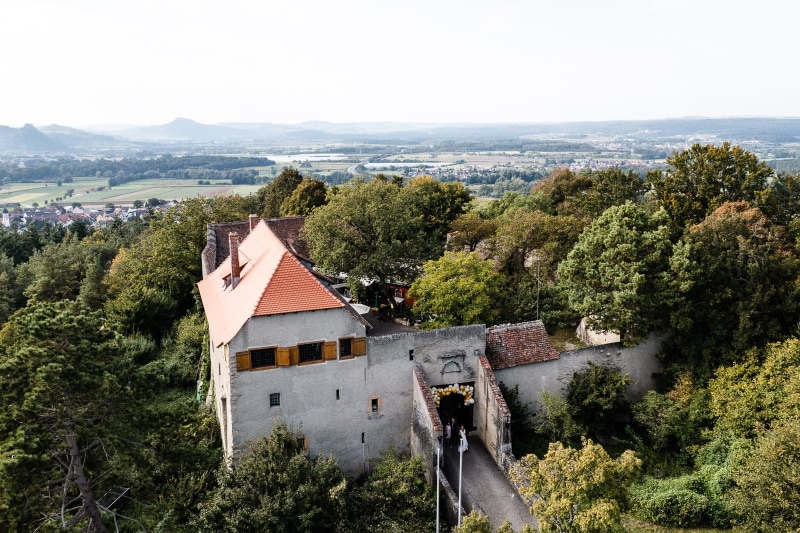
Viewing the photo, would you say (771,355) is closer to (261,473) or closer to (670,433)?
(670,433)

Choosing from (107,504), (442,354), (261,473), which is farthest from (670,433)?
(107,504)

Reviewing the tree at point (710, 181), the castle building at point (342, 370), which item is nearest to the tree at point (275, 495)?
the castle building at point (342, 370)

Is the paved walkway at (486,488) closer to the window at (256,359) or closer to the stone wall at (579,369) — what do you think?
the stone wall at (579,369)

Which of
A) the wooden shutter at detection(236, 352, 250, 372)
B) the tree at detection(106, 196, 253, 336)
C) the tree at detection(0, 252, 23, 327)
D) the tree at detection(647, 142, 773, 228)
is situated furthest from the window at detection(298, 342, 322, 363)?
the tree at detection(0, 252, 23, 327)

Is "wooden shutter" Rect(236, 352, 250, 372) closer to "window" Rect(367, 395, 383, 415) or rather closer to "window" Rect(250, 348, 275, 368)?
"window" Rect(250, 348, 275, 368)

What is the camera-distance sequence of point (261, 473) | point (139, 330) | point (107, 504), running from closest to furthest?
point (261, 473) < point (107, 504) < point (139, 330)

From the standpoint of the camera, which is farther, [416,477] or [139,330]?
[139,330]

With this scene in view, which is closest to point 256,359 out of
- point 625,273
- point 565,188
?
point 625,273
